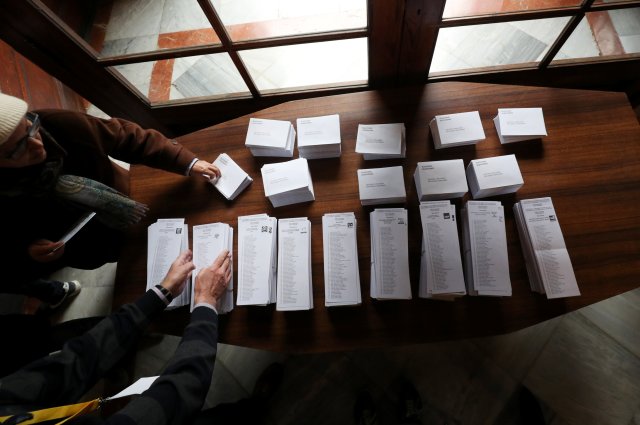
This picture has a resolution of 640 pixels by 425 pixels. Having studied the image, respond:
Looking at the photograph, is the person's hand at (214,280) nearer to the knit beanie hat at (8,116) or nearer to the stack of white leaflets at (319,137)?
the stack of white leaflets at (319,137)

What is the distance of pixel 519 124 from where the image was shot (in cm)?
125

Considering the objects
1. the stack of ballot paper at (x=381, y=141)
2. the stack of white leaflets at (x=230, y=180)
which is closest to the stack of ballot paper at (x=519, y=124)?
the stack of ballot paper at (x=381, y=141)

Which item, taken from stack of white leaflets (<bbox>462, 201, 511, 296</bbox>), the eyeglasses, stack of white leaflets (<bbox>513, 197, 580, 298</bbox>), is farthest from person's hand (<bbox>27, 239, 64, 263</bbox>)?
stack of white leaflets (<bbox>513, 197, 580, 298</bbox>)

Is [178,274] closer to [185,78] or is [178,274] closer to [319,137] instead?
[319,137]

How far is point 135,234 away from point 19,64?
188cm

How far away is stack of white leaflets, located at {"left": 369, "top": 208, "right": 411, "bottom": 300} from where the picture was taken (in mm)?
1082

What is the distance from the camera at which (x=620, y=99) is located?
4.23 feet

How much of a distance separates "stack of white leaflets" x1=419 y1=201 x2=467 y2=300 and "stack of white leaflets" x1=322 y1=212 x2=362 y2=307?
0.77 ft

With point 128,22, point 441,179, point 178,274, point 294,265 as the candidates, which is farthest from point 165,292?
point 128,22

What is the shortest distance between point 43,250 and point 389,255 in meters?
1.30

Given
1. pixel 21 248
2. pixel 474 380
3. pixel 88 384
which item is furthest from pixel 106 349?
pixel 474 380

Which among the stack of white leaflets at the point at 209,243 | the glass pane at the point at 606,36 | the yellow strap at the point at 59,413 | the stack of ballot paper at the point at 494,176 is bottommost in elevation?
the yellow strap at the point at 59,413

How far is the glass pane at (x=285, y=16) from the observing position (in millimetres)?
1545

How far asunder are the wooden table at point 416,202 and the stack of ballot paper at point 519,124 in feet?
0.13
